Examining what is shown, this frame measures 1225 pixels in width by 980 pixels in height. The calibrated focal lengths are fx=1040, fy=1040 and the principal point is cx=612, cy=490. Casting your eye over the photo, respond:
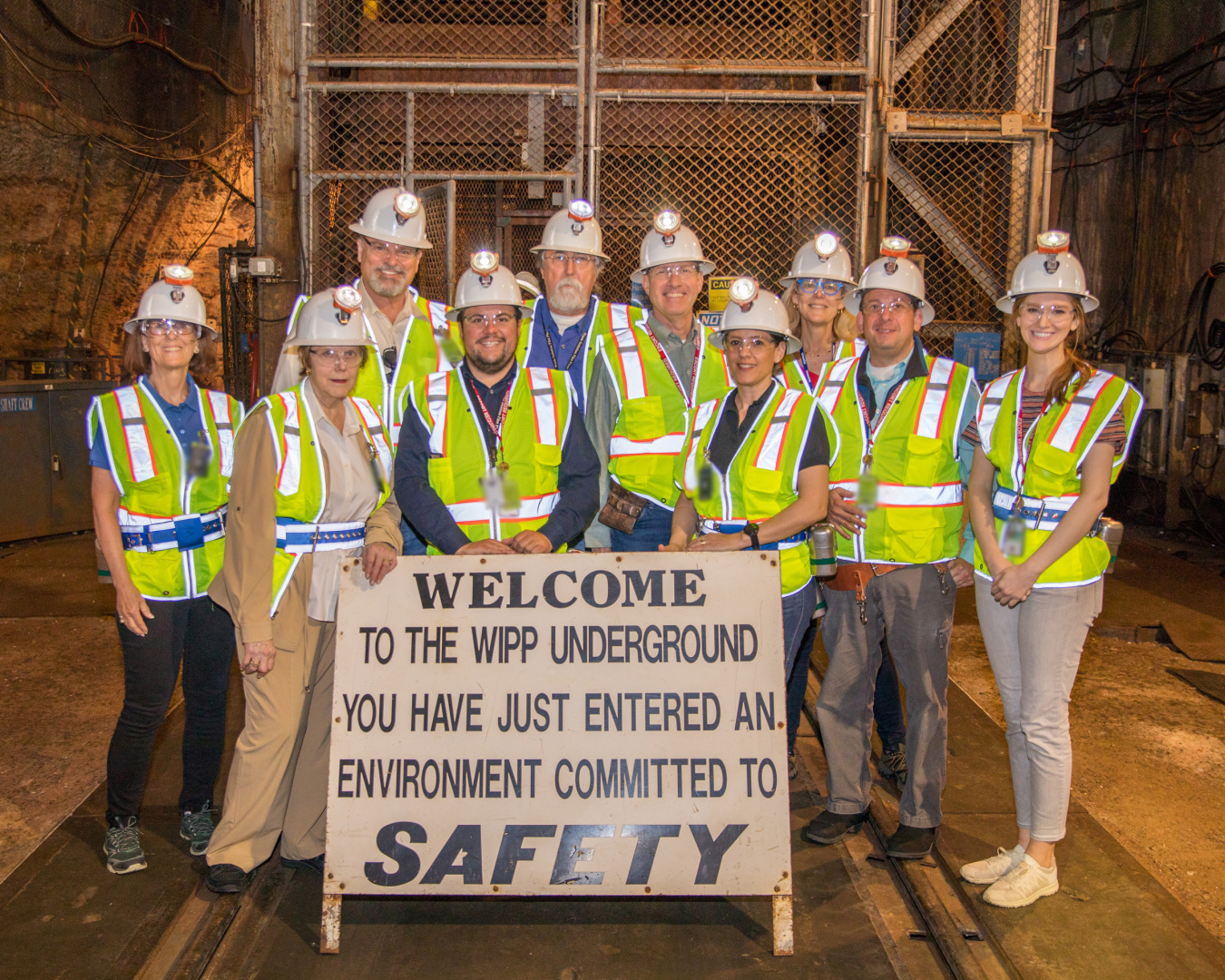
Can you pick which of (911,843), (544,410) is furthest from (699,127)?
(911,843)

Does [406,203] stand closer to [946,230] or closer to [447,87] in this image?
[447,87]

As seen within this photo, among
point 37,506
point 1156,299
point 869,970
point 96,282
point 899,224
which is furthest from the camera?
point 96,282

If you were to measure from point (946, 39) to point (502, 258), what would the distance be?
4221 mm

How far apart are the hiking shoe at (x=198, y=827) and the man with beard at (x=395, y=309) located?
177 centimetres

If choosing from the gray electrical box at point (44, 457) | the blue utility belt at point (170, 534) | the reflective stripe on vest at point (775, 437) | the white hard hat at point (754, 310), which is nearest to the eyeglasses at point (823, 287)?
the white hard hat at point (754, 310)

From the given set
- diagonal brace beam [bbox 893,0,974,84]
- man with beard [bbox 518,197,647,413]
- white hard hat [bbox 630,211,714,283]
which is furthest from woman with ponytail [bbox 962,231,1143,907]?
diagonal brace beam [bbox 893,0,974,84]

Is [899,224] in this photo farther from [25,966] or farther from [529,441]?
[25,966]

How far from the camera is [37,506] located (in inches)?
412

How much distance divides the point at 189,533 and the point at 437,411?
1077mm

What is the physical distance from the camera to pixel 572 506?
154 inches

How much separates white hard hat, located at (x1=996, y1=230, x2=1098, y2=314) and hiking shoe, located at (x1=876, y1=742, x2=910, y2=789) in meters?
2.34

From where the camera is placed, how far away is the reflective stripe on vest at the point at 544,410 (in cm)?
388

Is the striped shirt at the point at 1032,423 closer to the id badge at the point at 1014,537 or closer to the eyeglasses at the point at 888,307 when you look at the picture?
the id badge at the point at 1014,537

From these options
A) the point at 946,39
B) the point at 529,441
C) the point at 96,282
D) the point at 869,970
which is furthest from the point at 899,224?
the point at 96,282
